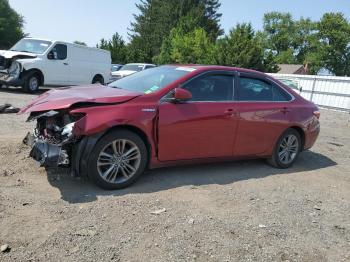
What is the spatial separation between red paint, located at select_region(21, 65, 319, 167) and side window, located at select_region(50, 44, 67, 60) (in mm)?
10754

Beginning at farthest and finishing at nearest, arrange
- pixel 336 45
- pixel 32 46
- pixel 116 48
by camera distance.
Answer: pixel 336 45
pixel 116 48
pixel 32 46

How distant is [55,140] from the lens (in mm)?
4969

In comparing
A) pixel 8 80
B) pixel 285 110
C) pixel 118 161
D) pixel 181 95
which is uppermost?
pixel 181 95

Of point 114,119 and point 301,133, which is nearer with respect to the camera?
point 114,119

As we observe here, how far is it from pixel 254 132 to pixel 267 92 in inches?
32.0

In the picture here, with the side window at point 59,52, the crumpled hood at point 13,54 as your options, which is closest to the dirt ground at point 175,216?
the crumpled hood at point 13,54

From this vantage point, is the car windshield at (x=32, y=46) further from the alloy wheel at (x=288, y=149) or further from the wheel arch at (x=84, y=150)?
the wheel arch at (x=84, y=150)

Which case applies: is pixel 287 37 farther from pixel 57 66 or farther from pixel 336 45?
pixel 57 66

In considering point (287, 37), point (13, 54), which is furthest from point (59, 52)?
point (287, 37)

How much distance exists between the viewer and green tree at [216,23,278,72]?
1374 inches

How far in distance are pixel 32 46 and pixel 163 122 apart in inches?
465

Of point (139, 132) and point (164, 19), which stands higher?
point (164, 19)

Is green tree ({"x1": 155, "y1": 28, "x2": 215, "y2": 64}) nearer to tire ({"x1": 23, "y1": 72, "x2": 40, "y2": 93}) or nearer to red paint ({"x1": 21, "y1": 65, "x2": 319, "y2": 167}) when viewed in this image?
tire ({"x1": 23, "y1": 72, "x2": 40, "y2": 93})

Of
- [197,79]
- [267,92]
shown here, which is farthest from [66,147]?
[267,92]
